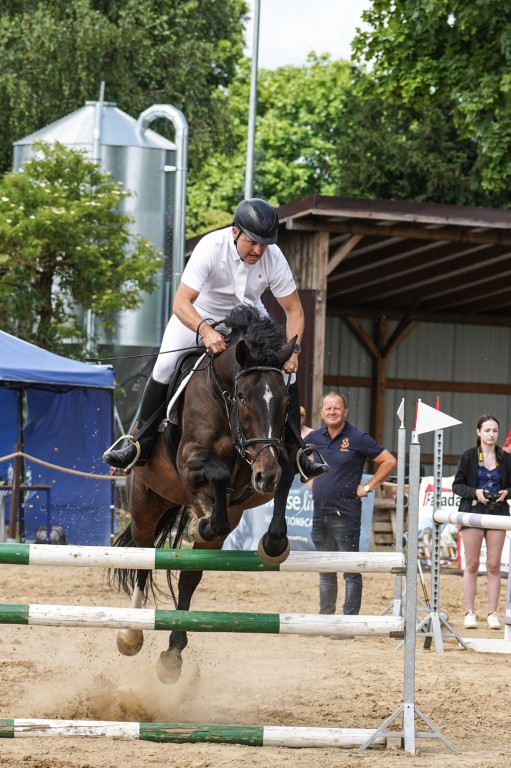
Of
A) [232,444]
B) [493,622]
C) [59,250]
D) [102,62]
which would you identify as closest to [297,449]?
[232,444]

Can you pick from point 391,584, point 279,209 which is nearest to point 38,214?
point 279,209

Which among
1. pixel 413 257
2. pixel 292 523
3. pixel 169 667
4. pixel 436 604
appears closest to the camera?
pixel 169 667

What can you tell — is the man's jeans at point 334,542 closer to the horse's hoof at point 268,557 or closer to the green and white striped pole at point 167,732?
the green and white striped pole at point 167,732

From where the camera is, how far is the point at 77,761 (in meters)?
4.50

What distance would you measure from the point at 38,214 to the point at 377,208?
17.0 feet

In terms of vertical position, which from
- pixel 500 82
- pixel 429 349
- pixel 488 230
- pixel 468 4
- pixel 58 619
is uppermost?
pixel 468 4

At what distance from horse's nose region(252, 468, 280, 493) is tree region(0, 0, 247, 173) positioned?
82.4ft

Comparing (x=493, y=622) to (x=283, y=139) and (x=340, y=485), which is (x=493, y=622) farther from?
(x=283, y=139)

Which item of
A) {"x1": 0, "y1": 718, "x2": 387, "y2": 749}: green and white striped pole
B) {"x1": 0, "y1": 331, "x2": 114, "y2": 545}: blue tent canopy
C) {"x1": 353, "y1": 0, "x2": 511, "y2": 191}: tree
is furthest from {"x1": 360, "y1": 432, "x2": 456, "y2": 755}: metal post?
{"x1": 353, "y1": 0, "x2": 511, "y2": 191}: tree

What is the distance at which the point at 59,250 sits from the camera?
17328 millimetres

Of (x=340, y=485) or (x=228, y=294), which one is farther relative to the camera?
(x=340, y=485)

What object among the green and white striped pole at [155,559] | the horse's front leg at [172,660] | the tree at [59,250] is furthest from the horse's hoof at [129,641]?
the tree at [59,250]

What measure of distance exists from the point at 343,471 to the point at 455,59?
894 centimetres

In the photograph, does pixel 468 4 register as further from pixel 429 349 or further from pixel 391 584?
pixel 429 349
